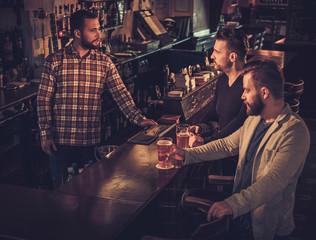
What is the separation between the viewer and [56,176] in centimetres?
394

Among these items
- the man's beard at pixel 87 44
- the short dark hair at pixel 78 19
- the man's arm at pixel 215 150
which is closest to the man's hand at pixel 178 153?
the man's arm at pixel 215 150

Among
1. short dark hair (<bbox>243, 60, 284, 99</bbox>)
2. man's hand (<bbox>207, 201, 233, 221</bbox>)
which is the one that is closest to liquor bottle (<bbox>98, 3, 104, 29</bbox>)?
short dark hair (<bbox>243, 60, 284, 99</bbox>)

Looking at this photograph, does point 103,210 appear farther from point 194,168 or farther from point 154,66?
point 154,66

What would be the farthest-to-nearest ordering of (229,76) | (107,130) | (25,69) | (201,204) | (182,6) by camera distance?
(182,6), (107,130), (25,69), (229,76), (201,204)

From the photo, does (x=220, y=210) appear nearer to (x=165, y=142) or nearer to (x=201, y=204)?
(x=201, y=204)

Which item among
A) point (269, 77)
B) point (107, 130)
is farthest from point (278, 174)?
point (107, 130)

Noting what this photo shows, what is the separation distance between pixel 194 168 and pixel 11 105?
191 cm

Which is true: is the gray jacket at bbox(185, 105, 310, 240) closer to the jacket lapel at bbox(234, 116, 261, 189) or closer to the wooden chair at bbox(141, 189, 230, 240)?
the jacket lapel at bbox(234, 116, 261, 189)

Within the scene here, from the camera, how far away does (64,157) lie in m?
3.95

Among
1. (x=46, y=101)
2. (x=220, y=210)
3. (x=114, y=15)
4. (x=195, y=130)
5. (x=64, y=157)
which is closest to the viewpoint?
(x=220, y=210)

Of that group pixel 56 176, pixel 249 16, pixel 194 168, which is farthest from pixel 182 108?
pixel 249 16

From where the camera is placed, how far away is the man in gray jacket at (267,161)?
223 cm

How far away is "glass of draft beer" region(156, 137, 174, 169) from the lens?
111 inches

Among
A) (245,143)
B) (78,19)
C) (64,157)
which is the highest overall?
(78,19)
